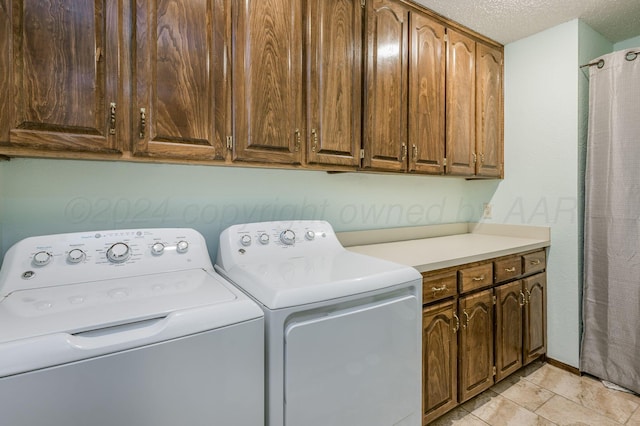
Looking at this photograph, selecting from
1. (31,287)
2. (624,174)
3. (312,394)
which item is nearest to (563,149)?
(624,174)

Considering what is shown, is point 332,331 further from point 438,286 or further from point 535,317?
point 535,317

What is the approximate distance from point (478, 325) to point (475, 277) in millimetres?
280

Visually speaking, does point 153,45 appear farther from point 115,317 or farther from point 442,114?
point 442,114

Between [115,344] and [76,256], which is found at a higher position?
[76,256]

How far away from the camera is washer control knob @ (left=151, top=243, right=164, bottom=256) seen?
48.8 inches

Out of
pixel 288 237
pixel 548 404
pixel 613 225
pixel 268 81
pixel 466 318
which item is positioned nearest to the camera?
pixel 268 81

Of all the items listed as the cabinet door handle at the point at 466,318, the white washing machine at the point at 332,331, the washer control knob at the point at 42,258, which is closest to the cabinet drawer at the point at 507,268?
the cabinet door handle at the point at 466,318

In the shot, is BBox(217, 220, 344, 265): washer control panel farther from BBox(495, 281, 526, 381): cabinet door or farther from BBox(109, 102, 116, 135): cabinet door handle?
BBox(495, 281, 526, 381): cabinet door

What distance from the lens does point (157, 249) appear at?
1246 millimetres

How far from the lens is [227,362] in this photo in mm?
871

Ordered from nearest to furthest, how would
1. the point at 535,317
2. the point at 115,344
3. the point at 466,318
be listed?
the point at 115,344 → the point at 466,318 → the point at 535,317

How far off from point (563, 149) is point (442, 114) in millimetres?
905

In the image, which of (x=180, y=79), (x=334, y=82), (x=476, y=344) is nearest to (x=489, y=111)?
(x=334, y=82)

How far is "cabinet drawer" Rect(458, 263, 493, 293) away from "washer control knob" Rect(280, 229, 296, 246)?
0.91 m
